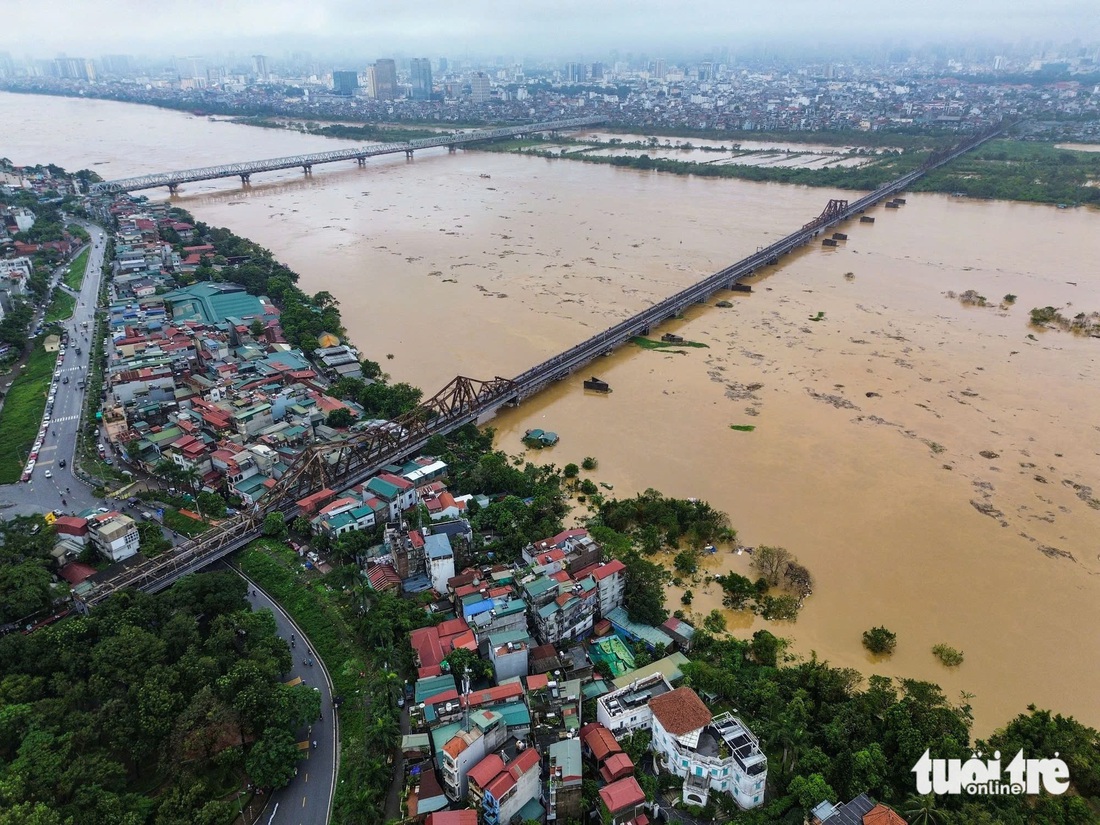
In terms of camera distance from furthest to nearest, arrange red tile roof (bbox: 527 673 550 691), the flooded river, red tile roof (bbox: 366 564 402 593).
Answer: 1. the flooded river
2. red tile roof (bbox: 366 564 402 593)
3. red tile roof (bbox: 527 673 550 691)

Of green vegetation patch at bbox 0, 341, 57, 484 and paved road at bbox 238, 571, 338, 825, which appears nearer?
paved road at bbox 238, 571, 338, 825

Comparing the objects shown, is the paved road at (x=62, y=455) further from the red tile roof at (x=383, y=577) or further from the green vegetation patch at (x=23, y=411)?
the red tile roof at (x=383, y=577)

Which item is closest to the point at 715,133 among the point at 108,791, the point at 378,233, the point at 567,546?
the point at 378,233

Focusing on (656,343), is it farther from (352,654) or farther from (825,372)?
(352,654)

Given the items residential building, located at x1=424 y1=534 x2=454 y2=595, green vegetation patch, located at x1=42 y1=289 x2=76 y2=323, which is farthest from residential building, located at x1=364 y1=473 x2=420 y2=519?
green vegetation patch, located at x1=42 y1=289 x2=76 y2=323

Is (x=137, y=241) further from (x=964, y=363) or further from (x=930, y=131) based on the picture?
(x=930, y=131)

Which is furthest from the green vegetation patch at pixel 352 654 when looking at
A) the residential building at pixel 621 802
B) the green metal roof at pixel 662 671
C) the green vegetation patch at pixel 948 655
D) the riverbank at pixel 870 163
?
the riverbank at pixel 870 163

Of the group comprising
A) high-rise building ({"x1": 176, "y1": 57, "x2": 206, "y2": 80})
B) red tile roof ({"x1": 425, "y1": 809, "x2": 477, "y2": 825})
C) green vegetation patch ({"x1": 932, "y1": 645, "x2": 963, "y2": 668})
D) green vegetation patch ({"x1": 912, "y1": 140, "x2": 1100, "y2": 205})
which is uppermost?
high-rise building ({"x1": 176, "y1": 57, "x2": 206, "y2": 80})

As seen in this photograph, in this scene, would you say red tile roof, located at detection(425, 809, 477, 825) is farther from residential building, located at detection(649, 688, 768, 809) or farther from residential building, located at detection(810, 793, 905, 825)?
residential building, located at detection(810, 793, 905, 825)
